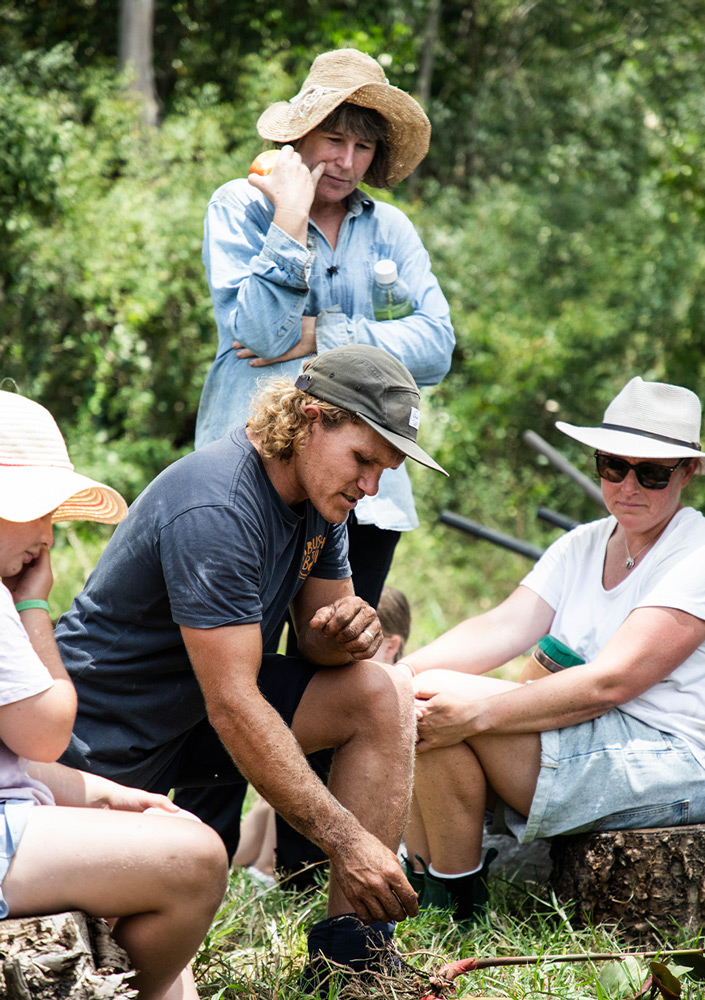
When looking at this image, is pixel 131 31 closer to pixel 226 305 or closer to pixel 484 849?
pixel 226 305

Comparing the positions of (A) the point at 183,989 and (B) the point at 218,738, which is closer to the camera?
(A) the point at 183,989

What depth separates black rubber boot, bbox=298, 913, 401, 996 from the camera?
227cm

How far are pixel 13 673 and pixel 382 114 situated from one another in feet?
6.92

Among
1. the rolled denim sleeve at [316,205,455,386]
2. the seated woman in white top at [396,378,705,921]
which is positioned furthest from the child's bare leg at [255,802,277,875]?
the rolled denim sleeve at [316,205,455,386]

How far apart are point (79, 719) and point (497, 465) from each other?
7506 mm

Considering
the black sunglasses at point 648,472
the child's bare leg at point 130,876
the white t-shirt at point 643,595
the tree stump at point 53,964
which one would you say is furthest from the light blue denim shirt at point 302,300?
the tree stump at point 53,964

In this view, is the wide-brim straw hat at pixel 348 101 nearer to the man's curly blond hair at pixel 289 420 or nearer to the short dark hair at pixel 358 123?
the short dark hair at pixel 358 123

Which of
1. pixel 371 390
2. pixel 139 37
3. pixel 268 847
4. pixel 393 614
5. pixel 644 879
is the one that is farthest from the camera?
pixel 139 37

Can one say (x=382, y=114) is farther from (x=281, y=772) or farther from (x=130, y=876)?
(x=130, y=876)

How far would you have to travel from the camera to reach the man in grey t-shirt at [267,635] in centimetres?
210

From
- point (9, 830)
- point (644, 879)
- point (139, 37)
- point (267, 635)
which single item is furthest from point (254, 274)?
point (139, 37)

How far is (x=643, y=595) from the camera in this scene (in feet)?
9.64

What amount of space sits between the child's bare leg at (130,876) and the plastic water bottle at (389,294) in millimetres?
1800

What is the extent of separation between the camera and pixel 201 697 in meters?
2.37
